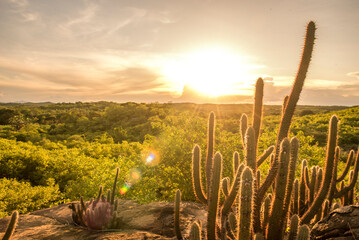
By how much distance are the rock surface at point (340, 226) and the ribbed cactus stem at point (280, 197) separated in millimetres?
455

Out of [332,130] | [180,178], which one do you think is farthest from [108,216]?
[180,178]

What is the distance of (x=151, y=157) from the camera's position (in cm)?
1227

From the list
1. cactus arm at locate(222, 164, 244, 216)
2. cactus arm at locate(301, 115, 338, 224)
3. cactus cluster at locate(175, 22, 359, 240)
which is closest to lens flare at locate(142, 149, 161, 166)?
cactus cluster at locate(175, 22, 359, 240)

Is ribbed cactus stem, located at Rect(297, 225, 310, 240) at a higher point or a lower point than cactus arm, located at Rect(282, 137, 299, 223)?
lower

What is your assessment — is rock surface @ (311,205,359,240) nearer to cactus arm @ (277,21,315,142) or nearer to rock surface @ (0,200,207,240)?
cactus arm @ (277,21,315,142)

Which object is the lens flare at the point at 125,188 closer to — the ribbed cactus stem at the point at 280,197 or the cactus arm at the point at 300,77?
the ribbed cactus stem at the point at 280,197

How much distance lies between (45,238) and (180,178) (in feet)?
22.9

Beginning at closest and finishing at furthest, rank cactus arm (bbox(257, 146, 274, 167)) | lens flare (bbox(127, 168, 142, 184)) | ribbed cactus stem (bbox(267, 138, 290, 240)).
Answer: ribbed cactus stem (bbox(267, 138, 290, 240)) → cactus arm (bbox(257, 146, 274, 167)) → lens flare (bbox(127, 168, 142, 184))

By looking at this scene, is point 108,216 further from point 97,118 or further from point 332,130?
point 97,118

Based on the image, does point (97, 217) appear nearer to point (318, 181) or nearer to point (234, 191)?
point (234, 191)

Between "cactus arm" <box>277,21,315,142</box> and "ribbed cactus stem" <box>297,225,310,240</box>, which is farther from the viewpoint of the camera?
"cactus arm" <box>277,21,315,142</box>

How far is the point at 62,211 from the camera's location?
16.2ft

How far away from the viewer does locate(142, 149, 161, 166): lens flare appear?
11.8 m

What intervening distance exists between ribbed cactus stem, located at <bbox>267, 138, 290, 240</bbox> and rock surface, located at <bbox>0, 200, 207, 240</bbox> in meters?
1.46
